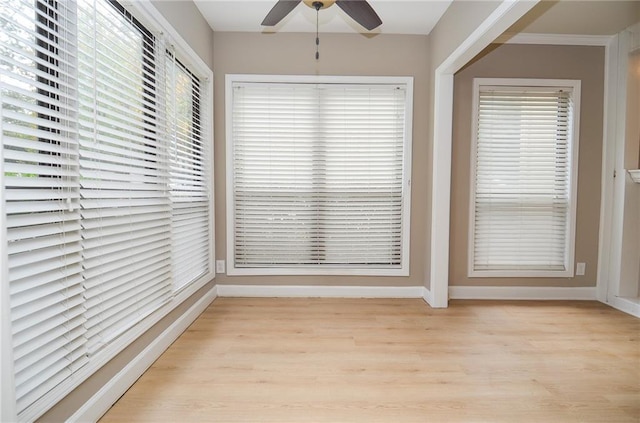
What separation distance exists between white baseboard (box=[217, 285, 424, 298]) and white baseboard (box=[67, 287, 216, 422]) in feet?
2.32

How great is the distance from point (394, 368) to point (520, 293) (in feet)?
6.99

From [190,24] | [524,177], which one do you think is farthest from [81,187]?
[524,177]

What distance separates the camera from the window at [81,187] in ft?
3.55

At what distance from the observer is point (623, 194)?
3.06m

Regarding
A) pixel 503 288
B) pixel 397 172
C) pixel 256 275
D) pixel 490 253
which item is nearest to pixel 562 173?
pixel 490 253

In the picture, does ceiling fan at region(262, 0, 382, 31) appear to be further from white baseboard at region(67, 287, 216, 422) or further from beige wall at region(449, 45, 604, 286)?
white baseboard at region(67, 287, 216, 422)

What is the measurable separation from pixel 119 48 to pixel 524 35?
351 cm

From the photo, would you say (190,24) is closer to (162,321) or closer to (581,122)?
(162,321)

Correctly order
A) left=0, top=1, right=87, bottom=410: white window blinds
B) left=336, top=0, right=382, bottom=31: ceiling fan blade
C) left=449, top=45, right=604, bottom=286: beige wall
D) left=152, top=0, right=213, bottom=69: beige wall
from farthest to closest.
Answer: left=449, top=45, right=604, bottom=286: beige wall → left=152, top=0, right=213, bottom=69: beige wall → left=336, top=0, right=382, bottom=31: ceiling fan blade → left=0, top=1, right=87, bottom=410: white window blinds

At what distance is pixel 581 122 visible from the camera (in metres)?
3.21

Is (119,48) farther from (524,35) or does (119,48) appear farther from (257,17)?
(524,35)

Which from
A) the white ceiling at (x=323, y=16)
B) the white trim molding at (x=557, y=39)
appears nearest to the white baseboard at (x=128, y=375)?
the white ceiling at (x=323, y=16)

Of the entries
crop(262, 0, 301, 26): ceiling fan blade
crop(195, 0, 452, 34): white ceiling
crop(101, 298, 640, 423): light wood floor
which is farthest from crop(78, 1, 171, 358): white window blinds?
crop(195, 0, 452, 34): white ceiling

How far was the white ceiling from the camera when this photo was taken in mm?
2648
